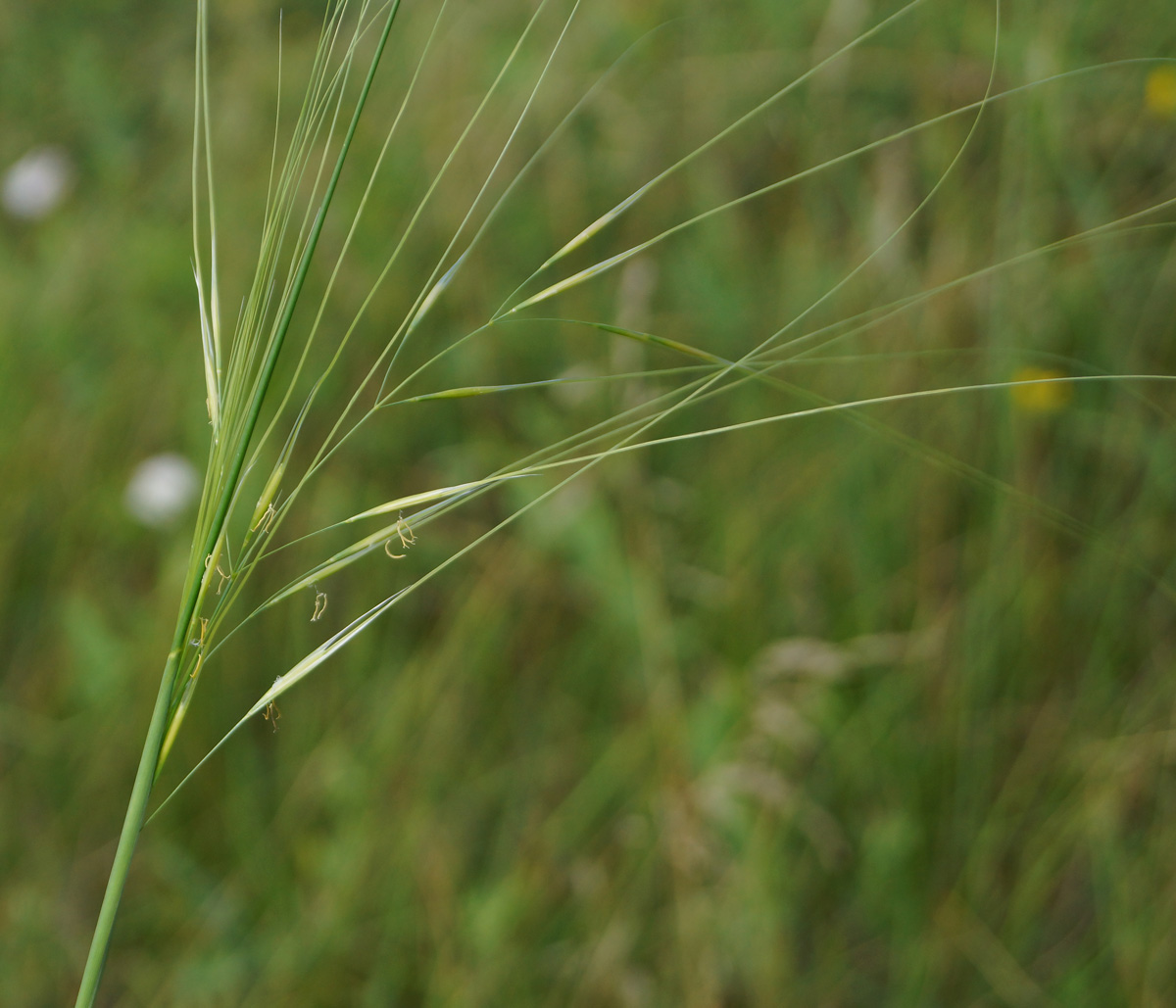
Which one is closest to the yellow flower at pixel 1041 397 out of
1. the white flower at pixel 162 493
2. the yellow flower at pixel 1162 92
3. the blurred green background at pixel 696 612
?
the blurred green background at pixel 696 612

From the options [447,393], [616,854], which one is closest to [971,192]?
[616,854]

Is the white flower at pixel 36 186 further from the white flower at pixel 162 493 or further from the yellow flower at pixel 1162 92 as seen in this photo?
the yellow flower at pixel 1162 92

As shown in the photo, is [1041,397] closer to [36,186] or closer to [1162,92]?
[1162,92]

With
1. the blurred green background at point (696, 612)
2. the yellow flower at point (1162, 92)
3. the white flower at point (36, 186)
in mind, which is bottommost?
the blurred green background at point (696, 612)

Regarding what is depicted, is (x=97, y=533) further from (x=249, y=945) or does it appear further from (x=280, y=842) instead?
(x=249, y=945)

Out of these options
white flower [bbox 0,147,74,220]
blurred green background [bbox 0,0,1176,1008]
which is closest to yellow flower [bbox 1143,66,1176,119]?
blurred green background [bbox 0,0,1176,1008]

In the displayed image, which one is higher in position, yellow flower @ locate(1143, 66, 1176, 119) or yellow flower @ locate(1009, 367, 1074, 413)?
yellow flower @ locate(1143, 66, 1176, 119)

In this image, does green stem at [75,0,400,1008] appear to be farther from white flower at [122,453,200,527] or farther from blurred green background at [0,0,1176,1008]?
white flower at [122,453,200,527]
